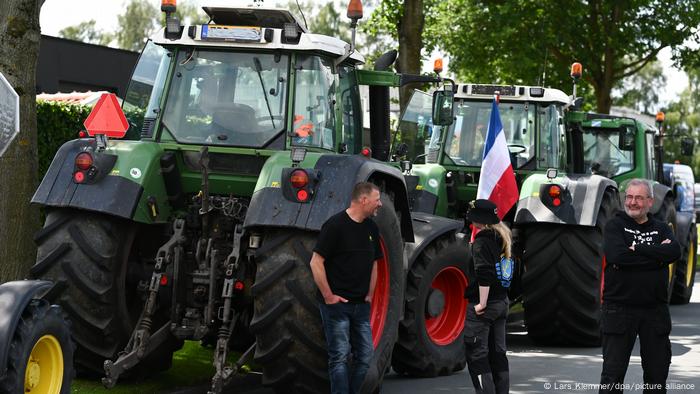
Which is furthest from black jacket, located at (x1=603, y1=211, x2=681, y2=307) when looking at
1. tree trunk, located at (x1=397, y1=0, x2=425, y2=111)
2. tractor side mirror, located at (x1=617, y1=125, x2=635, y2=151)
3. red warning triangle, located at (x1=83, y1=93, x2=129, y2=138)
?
tree trunk, located at (x1=397, y1=0, x2=425, y2=111)

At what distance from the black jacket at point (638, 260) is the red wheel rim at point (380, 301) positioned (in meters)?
1.78

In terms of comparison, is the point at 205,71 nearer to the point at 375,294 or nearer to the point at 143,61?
the point at 143,61

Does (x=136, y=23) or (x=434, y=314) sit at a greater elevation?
(x=136, y=23)

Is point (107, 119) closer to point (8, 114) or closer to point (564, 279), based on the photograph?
point (8, 114)

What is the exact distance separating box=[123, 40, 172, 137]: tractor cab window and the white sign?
346 cm

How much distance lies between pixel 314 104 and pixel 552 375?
133 inches

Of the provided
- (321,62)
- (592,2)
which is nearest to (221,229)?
(321,62)

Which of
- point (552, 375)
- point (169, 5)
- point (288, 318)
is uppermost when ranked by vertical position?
point (169, 5)

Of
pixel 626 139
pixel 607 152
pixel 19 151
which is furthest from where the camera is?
pixel 607 152

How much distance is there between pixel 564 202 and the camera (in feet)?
40.6

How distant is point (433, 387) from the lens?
9.92 metres

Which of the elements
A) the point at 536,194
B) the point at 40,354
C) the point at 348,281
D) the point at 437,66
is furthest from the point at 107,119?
the point at 437,66

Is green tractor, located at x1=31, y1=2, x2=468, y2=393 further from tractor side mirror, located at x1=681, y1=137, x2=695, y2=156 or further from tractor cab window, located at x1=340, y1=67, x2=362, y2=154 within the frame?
tractor side mirror, located at x1=681, y1=137, x2=695, y2=156

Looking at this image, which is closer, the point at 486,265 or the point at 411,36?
the point at 486,265
